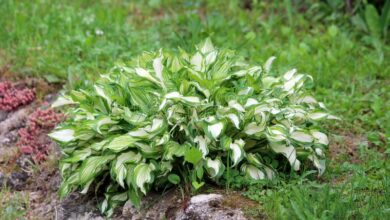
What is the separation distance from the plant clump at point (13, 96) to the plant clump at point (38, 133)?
24 cm

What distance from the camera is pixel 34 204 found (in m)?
4.20

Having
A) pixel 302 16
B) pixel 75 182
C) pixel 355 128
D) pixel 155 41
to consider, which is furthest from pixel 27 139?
Answer: pixel 302 16

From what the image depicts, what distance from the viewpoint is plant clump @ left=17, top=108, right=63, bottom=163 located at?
457cm

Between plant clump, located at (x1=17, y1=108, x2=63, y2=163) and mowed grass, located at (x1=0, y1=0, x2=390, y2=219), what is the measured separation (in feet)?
1.17

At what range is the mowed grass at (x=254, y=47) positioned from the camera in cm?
440

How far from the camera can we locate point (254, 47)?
239 inches

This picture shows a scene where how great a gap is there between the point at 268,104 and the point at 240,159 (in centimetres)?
42

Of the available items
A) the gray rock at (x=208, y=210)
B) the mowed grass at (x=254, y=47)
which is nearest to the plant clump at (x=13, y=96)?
the mowed grass at (x=254, y=47)

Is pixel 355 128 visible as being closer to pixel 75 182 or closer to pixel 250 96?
pixel 250 96

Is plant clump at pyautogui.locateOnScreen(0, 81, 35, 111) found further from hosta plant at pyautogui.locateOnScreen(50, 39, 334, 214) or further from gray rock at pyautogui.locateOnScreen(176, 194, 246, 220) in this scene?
gray rock at pyautogui.locateOnScreen(176, 194, 246, 220)

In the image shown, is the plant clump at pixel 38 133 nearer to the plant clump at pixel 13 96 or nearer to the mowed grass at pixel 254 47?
the plant clump at pixel 13 96

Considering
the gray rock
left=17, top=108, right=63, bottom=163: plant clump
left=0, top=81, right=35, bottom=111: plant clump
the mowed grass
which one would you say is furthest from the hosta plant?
left=0, top=81, right=35, bottom=111: plant clump

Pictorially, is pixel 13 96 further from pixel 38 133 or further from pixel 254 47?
pixel 254 47

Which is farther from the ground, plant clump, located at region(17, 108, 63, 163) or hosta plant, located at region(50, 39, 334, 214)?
hosta plant, located at region(50, 39, 334, 214)
